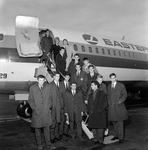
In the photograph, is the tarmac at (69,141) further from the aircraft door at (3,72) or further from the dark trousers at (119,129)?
the aircraft door at (3,72)

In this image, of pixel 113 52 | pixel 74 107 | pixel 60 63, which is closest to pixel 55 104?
pixel 74 107

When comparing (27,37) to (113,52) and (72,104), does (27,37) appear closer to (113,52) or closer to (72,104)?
(72,104)

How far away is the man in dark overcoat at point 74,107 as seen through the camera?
6.54 meters

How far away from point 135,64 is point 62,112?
810 cm

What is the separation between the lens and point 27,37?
8266 mm

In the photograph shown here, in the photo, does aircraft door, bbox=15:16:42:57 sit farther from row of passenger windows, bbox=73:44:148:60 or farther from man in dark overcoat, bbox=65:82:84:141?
man in dark overcoat, bbox=65:82:84:141

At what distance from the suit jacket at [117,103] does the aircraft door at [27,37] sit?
3.66 metres

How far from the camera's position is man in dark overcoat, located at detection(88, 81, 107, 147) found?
575 centimetres

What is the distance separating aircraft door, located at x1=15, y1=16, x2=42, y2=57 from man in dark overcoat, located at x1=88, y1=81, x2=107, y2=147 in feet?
11.3

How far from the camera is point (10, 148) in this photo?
5.65m

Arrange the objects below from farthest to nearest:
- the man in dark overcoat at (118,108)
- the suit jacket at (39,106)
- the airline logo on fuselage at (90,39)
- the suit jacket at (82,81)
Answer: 1. the airline logo on fuselage at (90,39)
2. the suit jacket at (82,81)
3. the man in dark overcoat at (118,108)
4. the suit jacket at (39,106)

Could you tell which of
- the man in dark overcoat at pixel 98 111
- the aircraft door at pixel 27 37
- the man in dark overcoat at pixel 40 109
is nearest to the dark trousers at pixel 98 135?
the man in dark overcoat at pixel 98 111

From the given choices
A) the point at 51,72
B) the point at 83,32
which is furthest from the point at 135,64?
the point at 51,72

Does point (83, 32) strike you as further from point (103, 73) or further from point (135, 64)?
point (135, 64)
